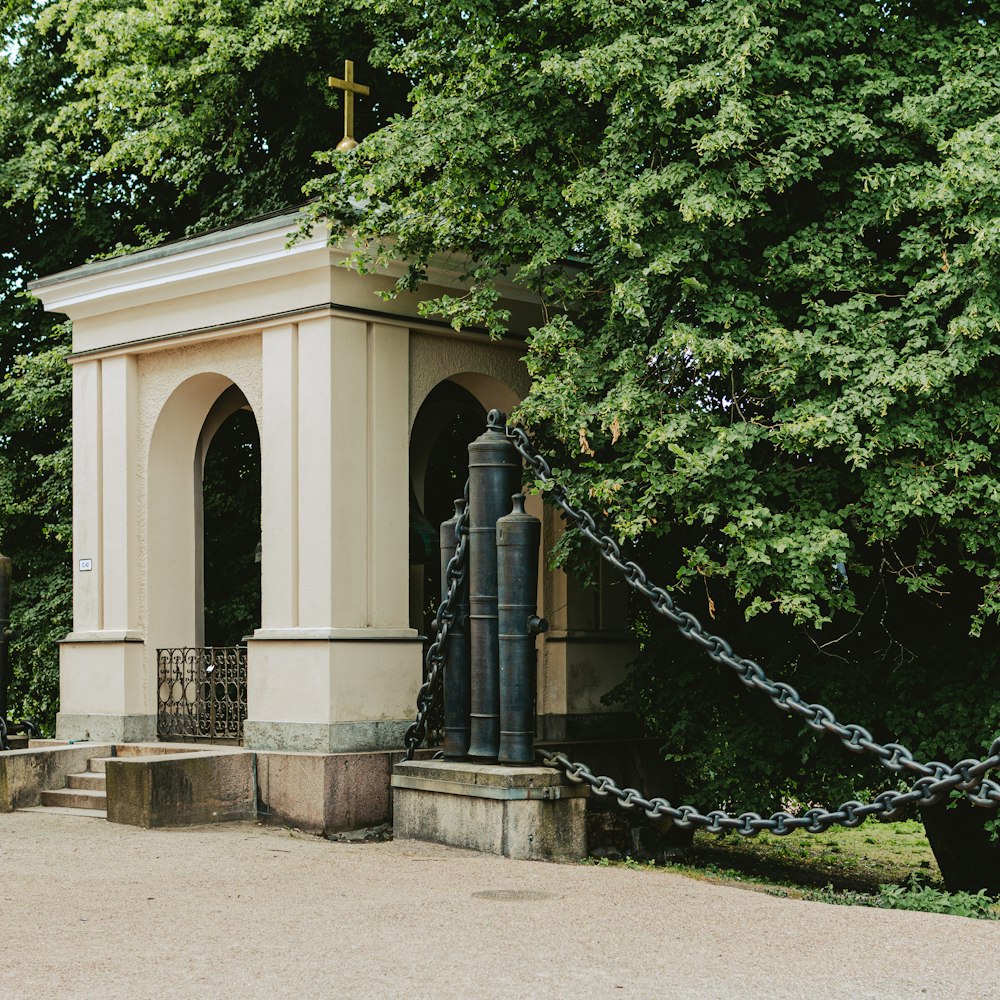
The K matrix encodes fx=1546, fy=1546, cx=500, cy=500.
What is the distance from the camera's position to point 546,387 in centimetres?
1095

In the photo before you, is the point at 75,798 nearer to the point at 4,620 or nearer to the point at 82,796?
the point at 82,796

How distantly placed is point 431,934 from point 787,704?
2.92 metres

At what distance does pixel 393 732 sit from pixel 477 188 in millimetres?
4455

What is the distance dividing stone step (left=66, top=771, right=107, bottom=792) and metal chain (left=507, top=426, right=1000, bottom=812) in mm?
4697

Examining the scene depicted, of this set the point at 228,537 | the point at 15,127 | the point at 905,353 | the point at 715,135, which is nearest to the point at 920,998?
A: the point at 905,353

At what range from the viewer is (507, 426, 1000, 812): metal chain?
8117 millimetres

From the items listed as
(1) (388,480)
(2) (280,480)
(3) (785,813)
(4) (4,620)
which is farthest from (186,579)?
(3) (785,813)

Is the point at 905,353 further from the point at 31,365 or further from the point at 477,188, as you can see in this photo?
the point at 31,365

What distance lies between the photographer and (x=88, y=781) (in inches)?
521

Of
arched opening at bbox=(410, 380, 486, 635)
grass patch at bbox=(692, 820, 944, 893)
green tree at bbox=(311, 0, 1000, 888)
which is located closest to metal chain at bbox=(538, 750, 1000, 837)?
green tree at bbox=(311, 0, 1000, 888)

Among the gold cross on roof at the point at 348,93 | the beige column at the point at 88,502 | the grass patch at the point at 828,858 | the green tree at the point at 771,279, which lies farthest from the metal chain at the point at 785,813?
the gold cross on roof at the point at 348,93

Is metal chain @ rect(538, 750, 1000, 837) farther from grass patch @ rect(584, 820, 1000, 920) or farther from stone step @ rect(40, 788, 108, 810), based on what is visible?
stone step @ rect(40, 788, 108, 810)

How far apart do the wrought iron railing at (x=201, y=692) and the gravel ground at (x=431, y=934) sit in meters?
3.47

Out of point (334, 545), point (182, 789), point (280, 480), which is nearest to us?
point (182, 789)
